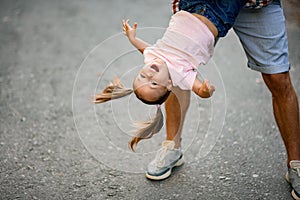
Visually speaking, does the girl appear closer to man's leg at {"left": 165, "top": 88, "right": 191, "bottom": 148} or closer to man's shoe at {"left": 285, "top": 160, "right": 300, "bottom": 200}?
man's leg at {"left": 165, "top": 88, "right": 191, "bottom": 148}

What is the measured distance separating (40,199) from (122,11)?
3127 millimetres

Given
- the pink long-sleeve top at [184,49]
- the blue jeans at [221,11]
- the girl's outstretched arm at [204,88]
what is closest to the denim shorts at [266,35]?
the blue jeans at [221,11]

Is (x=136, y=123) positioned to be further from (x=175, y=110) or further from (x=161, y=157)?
(x=161, y=157)

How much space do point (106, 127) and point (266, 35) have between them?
54.3 inches

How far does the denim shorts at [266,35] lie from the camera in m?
2.74

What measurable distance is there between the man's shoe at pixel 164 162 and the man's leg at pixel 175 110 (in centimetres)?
12

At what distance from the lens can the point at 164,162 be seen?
3158mm

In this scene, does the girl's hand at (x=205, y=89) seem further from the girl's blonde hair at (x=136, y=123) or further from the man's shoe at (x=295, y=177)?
the man's shoe at (x=295, y=177)

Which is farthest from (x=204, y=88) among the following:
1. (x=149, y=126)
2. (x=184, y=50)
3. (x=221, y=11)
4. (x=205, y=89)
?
(x=149, y=126)

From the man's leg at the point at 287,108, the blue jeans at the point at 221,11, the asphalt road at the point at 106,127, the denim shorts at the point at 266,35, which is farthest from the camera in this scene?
the asphalt road at the point at 106,127

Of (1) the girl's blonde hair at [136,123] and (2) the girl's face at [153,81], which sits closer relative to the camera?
(2) the girl's face at [153,81]

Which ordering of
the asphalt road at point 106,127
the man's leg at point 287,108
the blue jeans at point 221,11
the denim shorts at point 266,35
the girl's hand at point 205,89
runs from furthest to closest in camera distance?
the asphalt road at point 106,127 → the man's leg at point 287,108 → the denim shorts at point 266,35 → the blue jeans at point 221,11 → the girl's hand at point 205,89

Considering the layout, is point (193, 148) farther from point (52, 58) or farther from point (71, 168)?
point (52, 58)

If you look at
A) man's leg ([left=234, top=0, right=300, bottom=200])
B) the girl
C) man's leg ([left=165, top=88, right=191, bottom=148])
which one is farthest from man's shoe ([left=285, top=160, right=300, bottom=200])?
the girl
